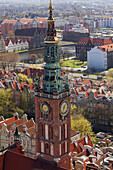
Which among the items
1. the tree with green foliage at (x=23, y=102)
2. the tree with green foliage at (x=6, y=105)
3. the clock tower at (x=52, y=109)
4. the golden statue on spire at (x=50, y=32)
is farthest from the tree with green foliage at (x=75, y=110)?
the golden statue on spire at (x=50, y=32)

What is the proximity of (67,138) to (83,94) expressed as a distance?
45.7 metres

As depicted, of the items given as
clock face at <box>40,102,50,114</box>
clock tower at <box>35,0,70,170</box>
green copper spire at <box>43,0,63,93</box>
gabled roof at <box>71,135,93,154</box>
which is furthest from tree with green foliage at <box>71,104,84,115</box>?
green copper spire at <box>43,0,63,93</box>

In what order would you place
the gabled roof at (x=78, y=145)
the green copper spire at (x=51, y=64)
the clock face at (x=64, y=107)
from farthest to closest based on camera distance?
the gabled roof at (x=78, y=145), the clock face at (x=64, y=107), the green copper spire at (x=51, y=64)

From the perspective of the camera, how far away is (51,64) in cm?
4072

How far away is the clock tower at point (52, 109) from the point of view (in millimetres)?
40562

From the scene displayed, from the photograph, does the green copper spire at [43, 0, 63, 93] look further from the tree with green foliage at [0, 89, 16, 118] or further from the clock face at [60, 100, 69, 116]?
the tree with green foliage at [0, 89, 16, 118]

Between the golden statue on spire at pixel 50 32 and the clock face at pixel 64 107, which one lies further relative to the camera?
the clock face at pixel 64 107

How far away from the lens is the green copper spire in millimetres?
40469

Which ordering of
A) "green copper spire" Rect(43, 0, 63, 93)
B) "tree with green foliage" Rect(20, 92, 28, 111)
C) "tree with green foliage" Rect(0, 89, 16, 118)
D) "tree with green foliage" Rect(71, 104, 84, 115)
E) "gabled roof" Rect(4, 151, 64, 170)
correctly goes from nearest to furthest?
"green copper spire" Rect(43, 0, 63, 93) → "gabled roof" Rect(4, 151, 64, 170) → "tree with green foliage" Rect(71, 104, 84, 115) → "tree with green foliage" Rect(0, 89, 16, 118) → "tree with green foliage" Rect(20, 92, 28, 111)

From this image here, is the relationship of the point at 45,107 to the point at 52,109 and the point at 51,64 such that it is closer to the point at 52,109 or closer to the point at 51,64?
the point at 52,109

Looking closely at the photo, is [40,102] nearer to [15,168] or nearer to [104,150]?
[15,168]

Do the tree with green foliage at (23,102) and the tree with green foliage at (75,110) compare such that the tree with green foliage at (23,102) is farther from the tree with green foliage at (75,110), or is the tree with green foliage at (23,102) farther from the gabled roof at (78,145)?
the gabled roof at (78,145)

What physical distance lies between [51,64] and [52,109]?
5243 millimetres

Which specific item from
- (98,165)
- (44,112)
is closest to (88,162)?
(98,165)
